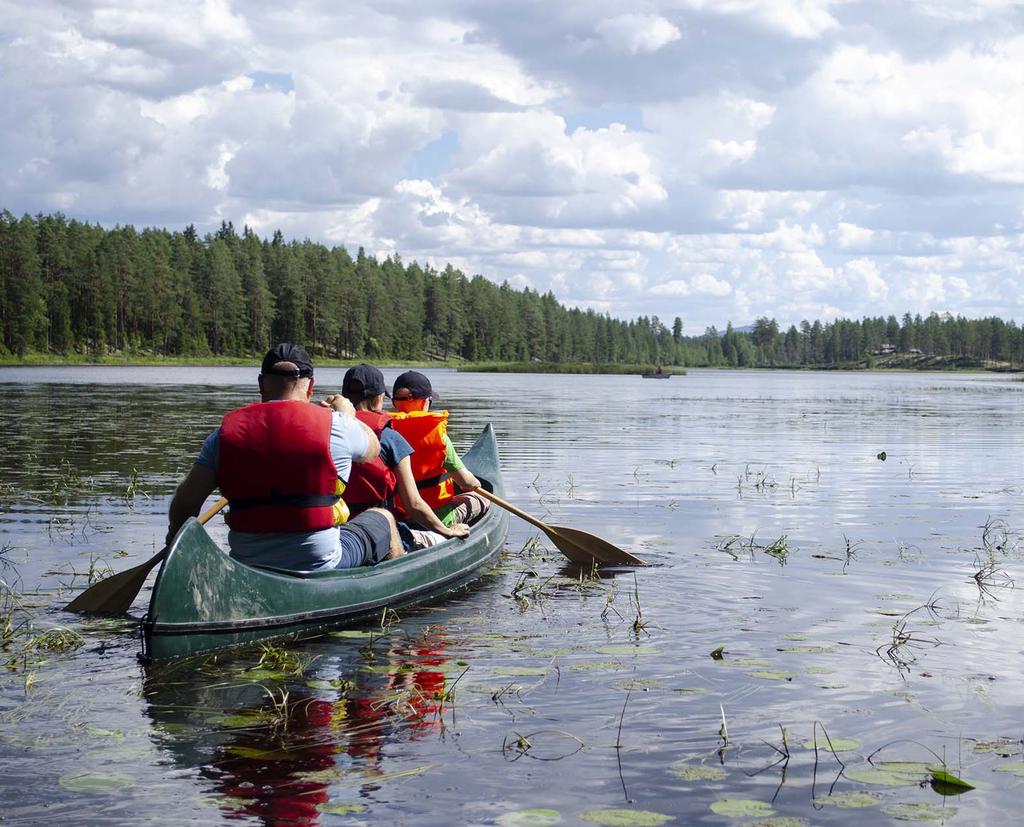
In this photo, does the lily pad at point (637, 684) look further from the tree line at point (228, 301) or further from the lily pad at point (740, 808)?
the tree line at point (228, 301)

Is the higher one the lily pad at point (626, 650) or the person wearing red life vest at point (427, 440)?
the person wearing red life vest at point (427, 440)

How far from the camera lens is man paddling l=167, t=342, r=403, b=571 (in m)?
7.50

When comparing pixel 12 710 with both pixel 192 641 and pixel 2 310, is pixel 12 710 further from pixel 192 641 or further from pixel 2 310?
pixel 2 310

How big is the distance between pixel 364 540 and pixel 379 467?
2.25ft

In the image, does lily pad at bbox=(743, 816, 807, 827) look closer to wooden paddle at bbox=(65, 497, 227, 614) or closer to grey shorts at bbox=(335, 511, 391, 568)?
grey shorts at bbox=(335, 511, 391, 568)

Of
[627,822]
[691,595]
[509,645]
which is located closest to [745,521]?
[691,595]

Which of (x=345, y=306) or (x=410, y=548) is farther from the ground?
(x=345, y=306)

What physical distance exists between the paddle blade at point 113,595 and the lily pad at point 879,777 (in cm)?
574

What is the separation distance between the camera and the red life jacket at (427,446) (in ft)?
33.6

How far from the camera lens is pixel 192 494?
765 cm

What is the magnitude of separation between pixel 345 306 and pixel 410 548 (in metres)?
131

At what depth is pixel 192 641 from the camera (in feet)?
24.5

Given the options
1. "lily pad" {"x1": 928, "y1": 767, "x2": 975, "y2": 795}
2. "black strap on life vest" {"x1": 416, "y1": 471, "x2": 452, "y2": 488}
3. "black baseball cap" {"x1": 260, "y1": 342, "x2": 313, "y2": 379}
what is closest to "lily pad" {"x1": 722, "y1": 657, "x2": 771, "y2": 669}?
"lily pad" {"x1": 928, "y1": 767, "x2": 975, "y2": 795}

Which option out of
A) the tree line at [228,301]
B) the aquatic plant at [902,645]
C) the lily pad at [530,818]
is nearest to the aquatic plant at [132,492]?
the aquatic plant at [902,645]
